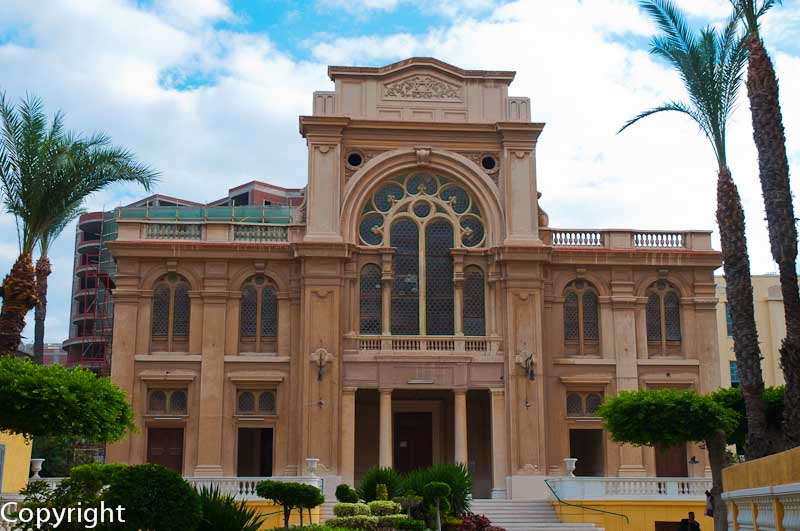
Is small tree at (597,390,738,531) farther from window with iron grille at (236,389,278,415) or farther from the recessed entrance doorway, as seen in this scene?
window with iron grille at (236,389,278,415)

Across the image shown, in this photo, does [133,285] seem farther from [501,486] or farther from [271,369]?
[501,486]

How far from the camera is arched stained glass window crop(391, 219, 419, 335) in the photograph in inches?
1374

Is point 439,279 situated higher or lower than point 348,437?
higher

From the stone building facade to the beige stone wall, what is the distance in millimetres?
13618

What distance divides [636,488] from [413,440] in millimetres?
8966

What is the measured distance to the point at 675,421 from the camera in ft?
81.6

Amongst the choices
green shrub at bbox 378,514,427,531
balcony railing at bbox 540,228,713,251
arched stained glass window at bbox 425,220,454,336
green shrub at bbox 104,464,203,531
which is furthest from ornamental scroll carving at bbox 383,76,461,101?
green shrub at bbox 104,464,203,531

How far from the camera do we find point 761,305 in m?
48.5

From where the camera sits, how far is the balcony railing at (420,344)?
34031 millimetres

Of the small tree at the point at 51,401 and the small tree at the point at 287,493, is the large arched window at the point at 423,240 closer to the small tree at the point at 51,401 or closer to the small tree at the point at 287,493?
the small tree at the point at 51,401

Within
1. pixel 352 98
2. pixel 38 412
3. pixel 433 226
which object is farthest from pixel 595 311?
pixel 38 412

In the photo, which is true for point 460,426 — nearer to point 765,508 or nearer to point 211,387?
point 211,387

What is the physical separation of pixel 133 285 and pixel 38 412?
15167 millimetres

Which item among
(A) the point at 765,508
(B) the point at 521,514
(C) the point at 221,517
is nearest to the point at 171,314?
(B) the point at 521,514
